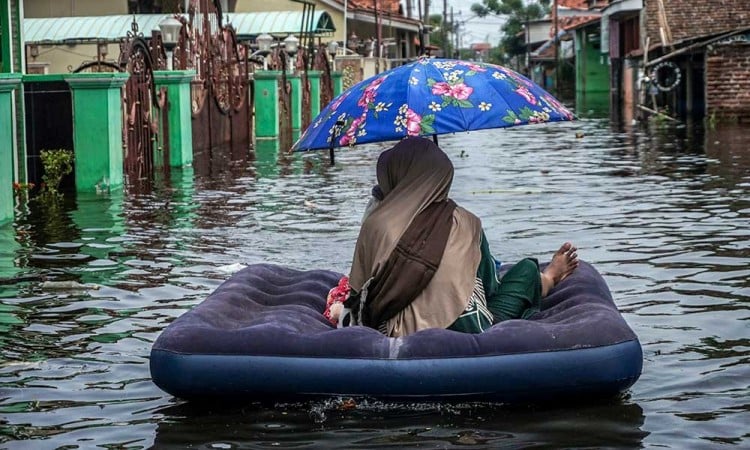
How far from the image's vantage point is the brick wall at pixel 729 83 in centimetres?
3250

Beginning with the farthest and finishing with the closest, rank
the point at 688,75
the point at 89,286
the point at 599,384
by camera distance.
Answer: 1. the point at 688,75
2. the point at 89,286
3. the point at 599,384

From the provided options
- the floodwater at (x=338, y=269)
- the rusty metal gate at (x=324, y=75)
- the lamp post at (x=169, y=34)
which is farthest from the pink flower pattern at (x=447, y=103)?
the rusty metal gate at (x=324, y=75)

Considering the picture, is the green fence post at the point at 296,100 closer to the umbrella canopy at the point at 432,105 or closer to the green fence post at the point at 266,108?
the green fence post at the point at 266,108

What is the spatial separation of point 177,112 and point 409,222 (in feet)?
48.8

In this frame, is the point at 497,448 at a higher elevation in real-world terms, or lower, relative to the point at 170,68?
lower

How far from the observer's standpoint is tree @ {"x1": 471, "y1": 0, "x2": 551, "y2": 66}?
11569 cm

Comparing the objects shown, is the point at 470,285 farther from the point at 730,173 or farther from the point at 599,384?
the point at 730,173

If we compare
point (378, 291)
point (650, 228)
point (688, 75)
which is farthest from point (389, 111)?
point (688, 75)

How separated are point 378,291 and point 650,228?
6.47m

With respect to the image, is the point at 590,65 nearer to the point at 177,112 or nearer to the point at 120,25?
the point at 120,25

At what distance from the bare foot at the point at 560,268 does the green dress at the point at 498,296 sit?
163 mm

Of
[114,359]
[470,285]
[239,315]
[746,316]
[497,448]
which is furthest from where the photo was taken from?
[746,316]

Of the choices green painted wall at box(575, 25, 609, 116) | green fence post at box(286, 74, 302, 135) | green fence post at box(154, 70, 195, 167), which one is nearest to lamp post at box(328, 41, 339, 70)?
green fence post at box(286, 74, 302, 135)

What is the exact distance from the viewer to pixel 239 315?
22.6ft
